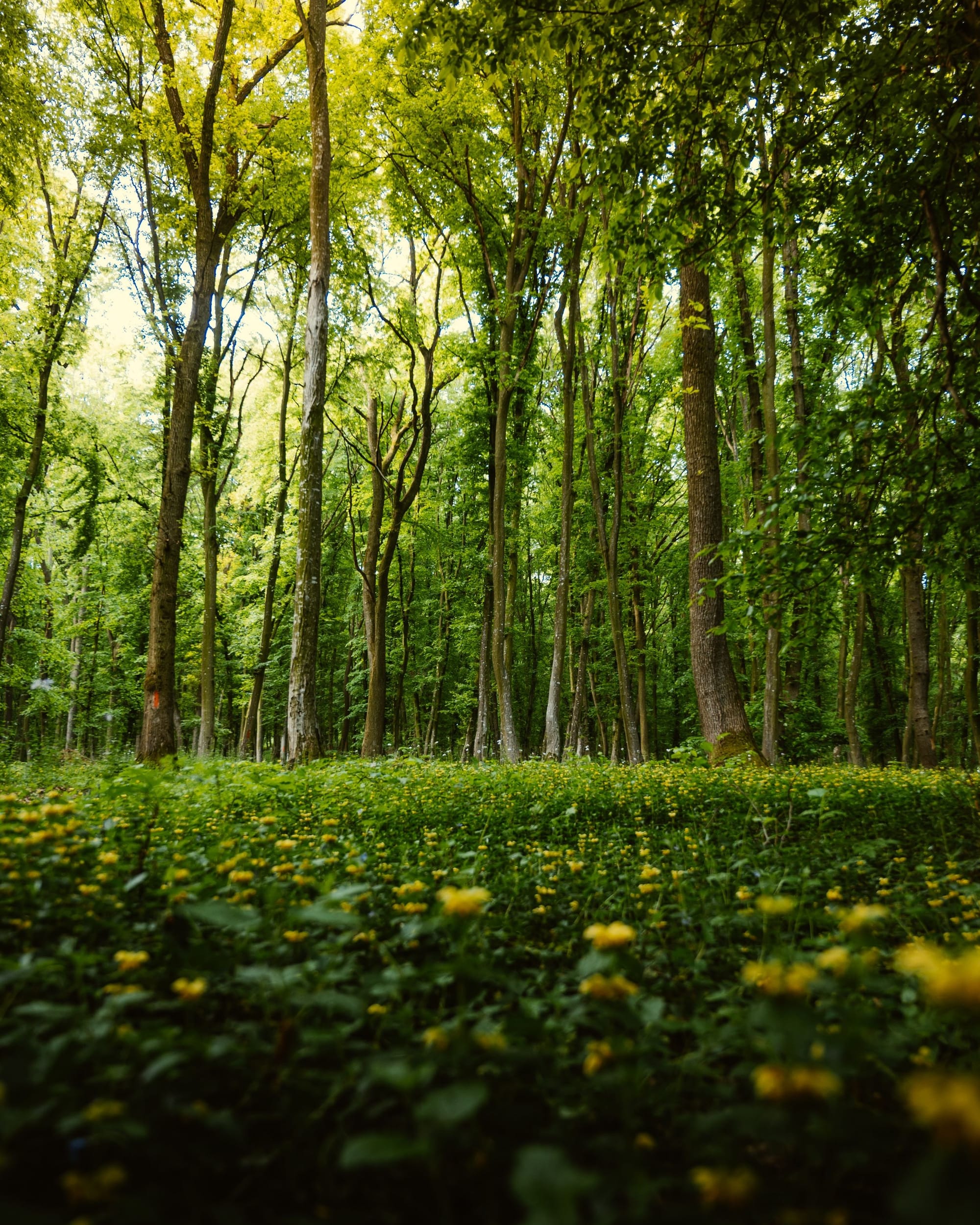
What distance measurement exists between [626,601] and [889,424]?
620 inches

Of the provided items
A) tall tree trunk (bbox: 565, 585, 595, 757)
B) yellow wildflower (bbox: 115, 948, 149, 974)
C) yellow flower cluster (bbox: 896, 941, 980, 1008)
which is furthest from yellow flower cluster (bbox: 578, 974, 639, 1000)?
tall tree trunk (bbox: 565, 585, 595, 757)

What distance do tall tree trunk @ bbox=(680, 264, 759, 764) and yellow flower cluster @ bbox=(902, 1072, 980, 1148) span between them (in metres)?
7.76

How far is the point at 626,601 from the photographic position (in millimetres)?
19922

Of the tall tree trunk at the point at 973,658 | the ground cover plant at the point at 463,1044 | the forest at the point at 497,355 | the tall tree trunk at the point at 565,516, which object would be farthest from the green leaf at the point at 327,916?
the tall tree trunk at the point at 565,516

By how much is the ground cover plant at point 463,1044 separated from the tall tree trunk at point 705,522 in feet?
18.8

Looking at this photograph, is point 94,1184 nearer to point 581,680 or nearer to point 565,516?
point 565,516

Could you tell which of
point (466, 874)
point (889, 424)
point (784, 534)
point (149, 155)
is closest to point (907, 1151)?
point (466, 874)

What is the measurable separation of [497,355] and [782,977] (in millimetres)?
11930

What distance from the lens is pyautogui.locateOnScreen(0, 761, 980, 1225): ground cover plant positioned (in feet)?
2.92

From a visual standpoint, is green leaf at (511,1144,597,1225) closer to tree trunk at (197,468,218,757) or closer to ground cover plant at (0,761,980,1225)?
ground cover plant at (0,761,980,1225)

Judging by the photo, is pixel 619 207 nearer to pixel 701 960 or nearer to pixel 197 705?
pixel 701 960

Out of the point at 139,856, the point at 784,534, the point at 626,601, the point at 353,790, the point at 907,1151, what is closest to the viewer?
the point at 907,1151

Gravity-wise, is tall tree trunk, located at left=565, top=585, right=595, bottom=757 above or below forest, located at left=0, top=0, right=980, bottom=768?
below

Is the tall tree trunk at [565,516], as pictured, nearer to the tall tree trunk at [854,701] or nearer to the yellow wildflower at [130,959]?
the tall tree trunk at [854,701]
